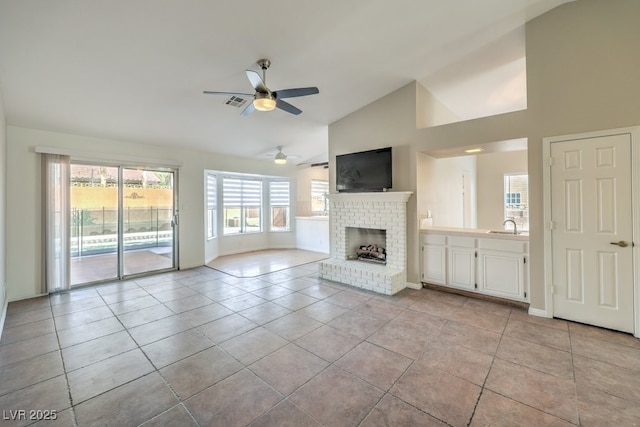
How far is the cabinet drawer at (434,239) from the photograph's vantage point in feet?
13.8

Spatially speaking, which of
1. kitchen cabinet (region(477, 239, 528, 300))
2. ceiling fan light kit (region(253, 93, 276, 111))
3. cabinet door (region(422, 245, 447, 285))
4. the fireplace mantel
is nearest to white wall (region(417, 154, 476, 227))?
the fireplace mantel

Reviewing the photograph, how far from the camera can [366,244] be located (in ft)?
17.3

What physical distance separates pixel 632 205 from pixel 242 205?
7370 mm

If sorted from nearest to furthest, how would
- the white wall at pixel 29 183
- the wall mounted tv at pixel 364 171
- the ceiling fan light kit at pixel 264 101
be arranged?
1. the ceiling fan light kit at pixel 264 101
2. the white wall at pixel 29 183
3. the wall mounted tv at pixel 364 171

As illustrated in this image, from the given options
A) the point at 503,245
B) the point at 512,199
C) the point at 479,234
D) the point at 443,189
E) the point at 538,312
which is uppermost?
the point at 443,189

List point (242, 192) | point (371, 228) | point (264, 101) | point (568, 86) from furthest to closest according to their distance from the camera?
point (242, 192) → point (371, 228) → point (568, 86) → point (264, 101)

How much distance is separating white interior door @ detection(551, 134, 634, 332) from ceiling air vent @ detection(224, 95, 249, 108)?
403 cm

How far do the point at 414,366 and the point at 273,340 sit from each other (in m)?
1.34

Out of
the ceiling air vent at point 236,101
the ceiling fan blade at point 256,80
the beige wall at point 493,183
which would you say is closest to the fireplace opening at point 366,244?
the ceiling air vent at point 236,101

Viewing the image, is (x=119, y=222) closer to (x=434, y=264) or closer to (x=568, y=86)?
(x=434, y=264)

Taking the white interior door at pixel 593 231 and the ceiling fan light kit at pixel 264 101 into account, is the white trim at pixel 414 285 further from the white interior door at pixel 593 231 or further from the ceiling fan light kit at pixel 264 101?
the ceiling fan light kit at pixel 264 101

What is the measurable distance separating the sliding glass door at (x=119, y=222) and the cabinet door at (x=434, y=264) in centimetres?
488

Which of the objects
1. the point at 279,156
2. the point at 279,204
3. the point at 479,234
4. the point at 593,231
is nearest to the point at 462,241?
the point at 479,234

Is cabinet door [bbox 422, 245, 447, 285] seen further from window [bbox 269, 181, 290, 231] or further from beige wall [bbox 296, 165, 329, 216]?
window [bbox 269, 181, 290, 231]
